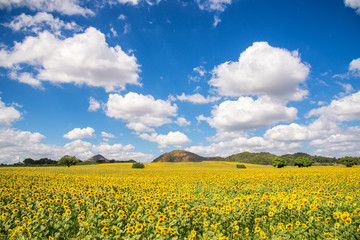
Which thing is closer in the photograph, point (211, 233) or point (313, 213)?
point (211, 233)

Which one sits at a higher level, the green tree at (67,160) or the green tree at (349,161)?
the green tree at (67,160)

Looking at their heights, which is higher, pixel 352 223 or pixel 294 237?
pixel 352 223

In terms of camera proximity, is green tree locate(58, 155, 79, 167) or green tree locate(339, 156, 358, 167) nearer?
green tree locate(339, 156, 358, 167)

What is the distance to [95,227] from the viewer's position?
748 cm

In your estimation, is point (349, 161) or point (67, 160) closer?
point (349, 161)

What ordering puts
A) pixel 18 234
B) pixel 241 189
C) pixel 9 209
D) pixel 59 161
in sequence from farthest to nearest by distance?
1. pixel 59 161
2. pixel 241 189
3. pixel 9 209
4. pixel 18 234

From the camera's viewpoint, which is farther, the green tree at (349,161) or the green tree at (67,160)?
the green tree at (67,160)

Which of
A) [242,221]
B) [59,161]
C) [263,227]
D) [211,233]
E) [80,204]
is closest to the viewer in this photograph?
[211,233]

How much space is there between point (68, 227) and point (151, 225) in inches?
131

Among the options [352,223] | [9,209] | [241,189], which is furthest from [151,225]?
[241,189]

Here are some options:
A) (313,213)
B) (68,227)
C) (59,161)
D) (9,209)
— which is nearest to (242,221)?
(313,213)

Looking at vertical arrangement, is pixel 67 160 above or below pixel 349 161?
above

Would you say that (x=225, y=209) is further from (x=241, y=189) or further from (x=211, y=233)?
(x=241, y=189)

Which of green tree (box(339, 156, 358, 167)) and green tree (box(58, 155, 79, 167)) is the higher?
green tree (box(58, 155, 79, 167))
